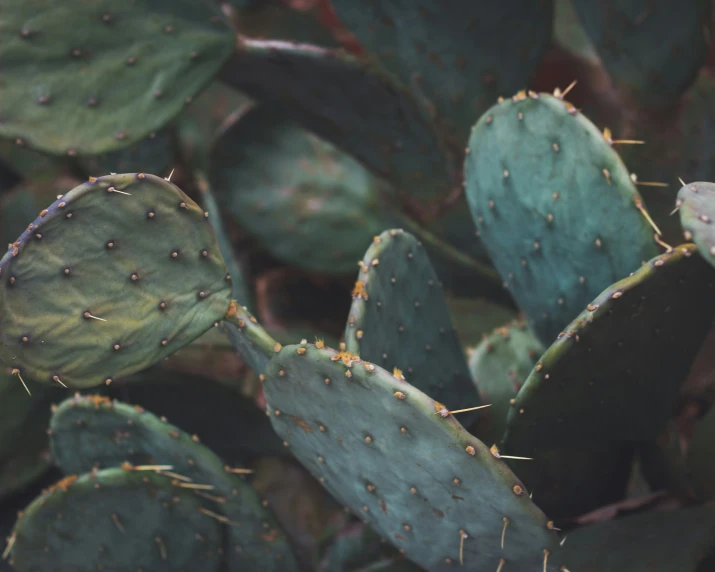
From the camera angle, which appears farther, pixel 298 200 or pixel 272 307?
pixel 272 307

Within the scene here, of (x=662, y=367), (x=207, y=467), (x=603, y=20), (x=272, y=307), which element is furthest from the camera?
(x=272, y=307)

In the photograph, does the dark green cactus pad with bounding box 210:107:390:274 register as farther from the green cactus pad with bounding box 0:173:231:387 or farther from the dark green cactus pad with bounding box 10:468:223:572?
the green cactus pad with bounding box 0:173:231:387

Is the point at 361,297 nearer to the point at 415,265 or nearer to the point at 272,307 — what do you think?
the point at 415,265

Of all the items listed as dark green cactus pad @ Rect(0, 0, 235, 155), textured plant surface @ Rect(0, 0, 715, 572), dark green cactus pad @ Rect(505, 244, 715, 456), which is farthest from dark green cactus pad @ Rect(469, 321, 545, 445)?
dark green cactus pad @ Rect(0, 0, 235, 155)

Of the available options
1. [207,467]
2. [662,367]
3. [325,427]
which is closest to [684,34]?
[662,367]

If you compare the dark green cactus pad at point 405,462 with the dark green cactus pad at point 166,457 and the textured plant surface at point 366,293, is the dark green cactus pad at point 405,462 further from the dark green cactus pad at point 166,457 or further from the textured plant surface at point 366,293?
the dark green cactus pad at point 166,457

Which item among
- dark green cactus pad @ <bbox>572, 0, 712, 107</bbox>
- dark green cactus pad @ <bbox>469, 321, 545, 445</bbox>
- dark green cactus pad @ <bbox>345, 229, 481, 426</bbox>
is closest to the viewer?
dark green cactus pad @ <bbox>345, 229, 481, 426</bbox>

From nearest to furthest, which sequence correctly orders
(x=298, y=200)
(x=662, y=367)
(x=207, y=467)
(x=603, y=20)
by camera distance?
(x=662, y=367), (x=207, y=467), (x=603, y=20), (x=298, y=200)

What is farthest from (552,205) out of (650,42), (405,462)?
(650,42)

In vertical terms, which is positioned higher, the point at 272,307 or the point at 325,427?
the point at 325,427
